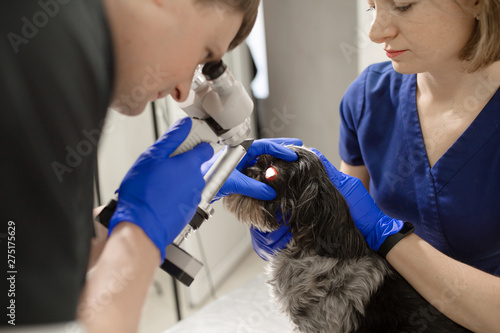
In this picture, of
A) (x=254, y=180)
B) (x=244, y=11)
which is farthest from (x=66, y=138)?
(x=254, y=180)

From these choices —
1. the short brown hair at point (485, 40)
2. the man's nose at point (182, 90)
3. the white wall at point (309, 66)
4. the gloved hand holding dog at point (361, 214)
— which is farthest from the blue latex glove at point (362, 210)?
the white wall at point (309, 66)

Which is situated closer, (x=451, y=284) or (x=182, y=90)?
(x=182, y=90)

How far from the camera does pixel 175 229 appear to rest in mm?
814

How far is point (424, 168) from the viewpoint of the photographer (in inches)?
50.7

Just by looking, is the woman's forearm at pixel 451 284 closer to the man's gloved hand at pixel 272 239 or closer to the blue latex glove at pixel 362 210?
the blue latex glove at pixel 362 210

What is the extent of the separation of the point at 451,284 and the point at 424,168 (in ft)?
1.11

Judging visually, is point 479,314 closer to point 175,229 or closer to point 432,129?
point 432,129

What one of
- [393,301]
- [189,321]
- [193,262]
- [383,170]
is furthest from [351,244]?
[189,321]

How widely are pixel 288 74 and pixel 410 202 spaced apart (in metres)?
1.29

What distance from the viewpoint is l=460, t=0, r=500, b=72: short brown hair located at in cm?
105

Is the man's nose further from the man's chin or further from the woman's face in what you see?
the woman's face

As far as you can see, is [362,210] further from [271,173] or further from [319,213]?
[271,173]

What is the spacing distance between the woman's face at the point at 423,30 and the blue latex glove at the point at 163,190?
596 mm

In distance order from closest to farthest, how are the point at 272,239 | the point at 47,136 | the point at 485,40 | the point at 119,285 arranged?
the point at 47,136 < the point at 119,285 < the point at 485,40 < the point at 272,239
